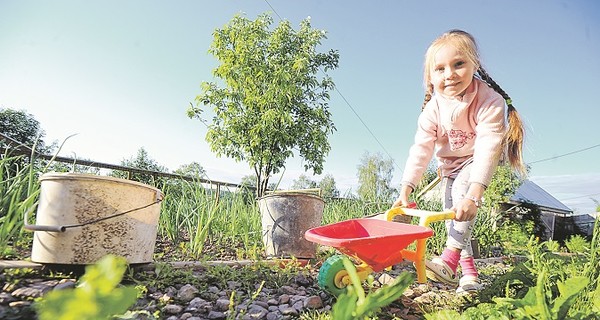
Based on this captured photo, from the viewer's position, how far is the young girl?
228 cm

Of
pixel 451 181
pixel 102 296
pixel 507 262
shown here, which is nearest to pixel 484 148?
pixel 451 181

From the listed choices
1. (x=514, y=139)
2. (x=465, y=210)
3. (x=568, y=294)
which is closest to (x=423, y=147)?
(x=514, y=139)

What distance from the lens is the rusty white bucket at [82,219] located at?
1870 mm

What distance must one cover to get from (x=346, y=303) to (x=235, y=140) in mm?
11234

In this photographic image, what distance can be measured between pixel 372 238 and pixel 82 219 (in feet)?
4.40

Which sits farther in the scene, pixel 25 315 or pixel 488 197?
pixel 488 197

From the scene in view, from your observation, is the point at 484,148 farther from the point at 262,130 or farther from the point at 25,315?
the point at 262,130

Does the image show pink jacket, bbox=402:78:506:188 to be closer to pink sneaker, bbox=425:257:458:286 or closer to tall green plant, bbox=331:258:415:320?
pink sneaker, bbox=425:257:458:286

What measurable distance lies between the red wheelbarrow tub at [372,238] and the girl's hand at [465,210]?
0.90 feet

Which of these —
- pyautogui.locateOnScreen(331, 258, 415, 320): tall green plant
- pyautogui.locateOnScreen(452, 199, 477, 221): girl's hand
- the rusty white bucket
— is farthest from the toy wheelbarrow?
pyautogui.locateOnScreen(331, 258, 415, 320): tall green plant

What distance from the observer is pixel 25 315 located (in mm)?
1280

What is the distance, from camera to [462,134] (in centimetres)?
248

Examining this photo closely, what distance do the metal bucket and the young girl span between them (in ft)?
2.95

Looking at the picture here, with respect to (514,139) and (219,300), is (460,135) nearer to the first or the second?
(514,139)
